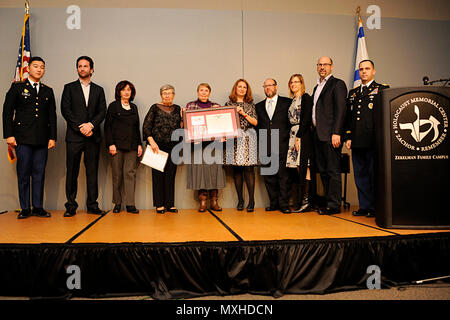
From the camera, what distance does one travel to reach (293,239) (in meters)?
1.94

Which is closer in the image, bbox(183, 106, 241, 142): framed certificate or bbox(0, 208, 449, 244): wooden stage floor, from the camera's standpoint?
bbox(0, 208, 449, 244): wooden stage floor

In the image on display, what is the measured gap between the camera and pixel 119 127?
322 centimetres

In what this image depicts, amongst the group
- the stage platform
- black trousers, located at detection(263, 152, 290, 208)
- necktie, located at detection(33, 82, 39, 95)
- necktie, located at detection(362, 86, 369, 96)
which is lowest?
the stage platform

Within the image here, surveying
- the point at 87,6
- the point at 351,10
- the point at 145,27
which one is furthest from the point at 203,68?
the point at 351,10

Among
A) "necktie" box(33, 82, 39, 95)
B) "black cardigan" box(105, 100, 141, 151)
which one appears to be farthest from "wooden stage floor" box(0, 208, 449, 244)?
"necktie" box(33, 82, 39, 95)

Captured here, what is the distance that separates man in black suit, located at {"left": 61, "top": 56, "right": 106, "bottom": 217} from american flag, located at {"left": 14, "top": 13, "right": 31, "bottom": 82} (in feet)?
2.80

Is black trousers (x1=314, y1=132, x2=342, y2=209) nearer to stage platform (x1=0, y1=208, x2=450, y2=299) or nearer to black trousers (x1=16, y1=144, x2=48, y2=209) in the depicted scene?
stage platform (x1=0, y1=208, x2=450, y2=299)

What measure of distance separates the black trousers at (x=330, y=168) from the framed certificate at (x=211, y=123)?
0.90 m

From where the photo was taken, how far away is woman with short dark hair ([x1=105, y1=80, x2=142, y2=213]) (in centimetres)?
322

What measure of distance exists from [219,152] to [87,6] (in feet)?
8.77

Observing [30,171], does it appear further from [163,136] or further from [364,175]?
[364,175]

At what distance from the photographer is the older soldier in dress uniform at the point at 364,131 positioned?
109 inches
